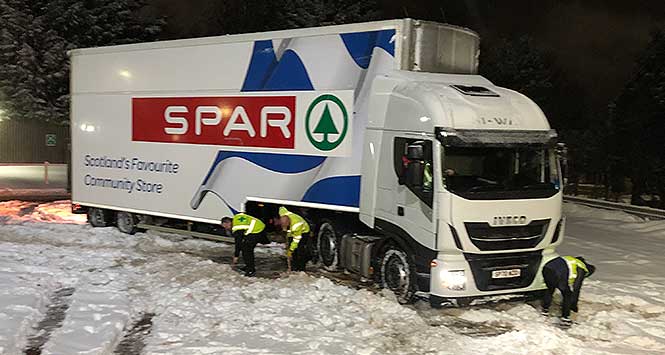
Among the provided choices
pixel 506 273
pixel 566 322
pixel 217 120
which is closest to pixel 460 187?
pixel 506 273

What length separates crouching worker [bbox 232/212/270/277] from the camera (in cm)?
1171

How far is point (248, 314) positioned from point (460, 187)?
10.9ft

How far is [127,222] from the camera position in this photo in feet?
50.9

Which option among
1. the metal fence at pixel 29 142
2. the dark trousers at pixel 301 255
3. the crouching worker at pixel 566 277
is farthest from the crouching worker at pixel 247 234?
the metal fence at pixel 29 142

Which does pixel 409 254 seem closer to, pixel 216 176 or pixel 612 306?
pixel 612 306

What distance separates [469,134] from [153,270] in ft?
19.5

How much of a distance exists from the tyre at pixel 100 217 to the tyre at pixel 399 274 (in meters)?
7.98

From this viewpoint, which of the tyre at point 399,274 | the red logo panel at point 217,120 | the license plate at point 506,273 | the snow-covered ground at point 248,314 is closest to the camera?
the snow-covered ground at point 248,314

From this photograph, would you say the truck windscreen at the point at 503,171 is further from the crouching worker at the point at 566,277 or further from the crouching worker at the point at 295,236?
the crouching worker at the point at 295,236

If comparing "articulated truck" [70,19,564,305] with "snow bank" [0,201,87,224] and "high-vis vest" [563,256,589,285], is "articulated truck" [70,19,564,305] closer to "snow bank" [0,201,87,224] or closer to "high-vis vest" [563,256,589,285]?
"high-vis vest" [563,256,589,285]

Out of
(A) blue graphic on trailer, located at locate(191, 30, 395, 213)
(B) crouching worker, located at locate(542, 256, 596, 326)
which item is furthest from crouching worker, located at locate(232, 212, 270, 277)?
(B) crouching worker, located at locate(542, 256, 596, 326)

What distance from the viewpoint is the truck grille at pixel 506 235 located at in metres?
9.34

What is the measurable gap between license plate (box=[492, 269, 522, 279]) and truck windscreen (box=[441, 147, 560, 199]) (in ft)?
3.44

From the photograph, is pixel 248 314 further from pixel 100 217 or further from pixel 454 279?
pixel 100 217
